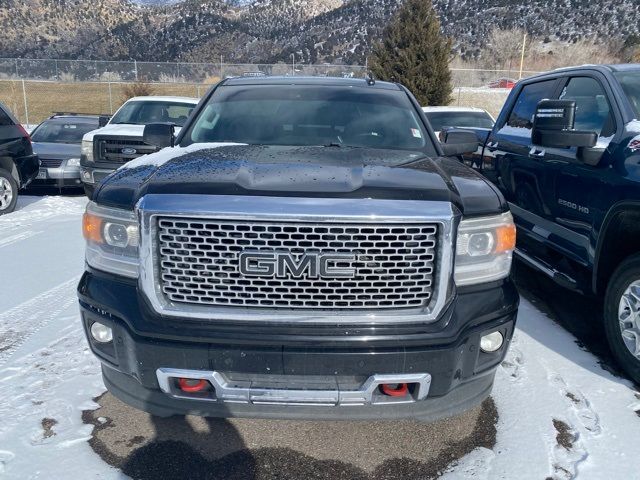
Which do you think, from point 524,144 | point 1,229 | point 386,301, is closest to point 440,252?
point 386,301

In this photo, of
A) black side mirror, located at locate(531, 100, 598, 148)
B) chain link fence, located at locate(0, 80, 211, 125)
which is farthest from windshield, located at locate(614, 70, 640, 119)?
chain link fence, located at locate(0, 80, 211, 125)

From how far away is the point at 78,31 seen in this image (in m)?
116

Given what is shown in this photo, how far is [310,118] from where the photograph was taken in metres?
3.85

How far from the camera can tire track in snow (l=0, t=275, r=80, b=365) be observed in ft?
12.8

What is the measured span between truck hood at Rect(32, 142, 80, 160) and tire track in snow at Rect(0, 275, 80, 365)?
5734 mm

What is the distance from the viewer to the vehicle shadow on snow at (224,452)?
2.64 meters

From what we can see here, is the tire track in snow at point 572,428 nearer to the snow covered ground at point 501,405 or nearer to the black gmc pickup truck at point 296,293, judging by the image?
the snow covered ground at point 501,405

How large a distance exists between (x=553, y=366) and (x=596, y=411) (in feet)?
1.80

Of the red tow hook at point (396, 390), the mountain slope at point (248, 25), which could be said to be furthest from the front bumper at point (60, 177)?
the mountain slope at point (248, 25)

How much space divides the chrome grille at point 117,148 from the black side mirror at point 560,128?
21.2ft

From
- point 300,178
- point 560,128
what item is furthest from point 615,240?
point 300,178

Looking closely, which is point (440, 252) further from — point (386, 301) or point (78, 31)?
point (78, 31)

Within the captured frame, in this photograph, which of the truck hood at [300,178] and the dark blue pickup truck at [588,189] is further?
the dark blue pickup truck at [588,189]

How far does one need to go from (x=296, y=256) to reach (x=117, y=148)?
7.43m
